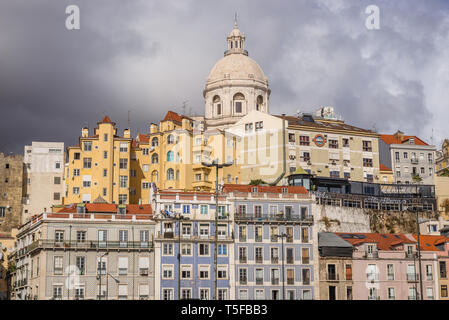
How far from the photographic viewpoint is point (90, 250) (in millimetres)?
90625

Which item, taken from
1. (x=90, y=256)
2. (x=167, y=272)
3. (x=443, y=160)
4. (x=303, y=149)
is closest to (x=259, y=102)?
(x=303, y=149)

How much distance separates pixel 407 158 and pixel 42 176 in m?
72.8

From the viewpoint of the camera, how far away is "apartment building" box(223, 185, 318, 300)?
306ft

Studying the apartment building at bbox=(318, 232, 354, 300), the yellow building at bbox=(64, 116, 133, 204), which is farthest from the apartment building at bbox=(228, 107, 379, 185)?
the apartment building at bbox=(318, 232, 354, 300)

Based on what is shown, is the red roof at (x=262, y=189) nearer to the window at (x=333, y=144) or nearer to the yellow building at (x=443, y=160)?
the window at (x=333, y=144)

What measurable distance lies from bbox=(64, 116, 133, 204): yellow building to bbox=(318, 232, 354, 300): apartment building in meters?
40.9

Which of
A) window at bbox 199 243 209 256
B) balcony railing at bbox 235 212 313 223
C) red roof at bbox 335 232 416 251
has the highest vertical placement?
balcony railing at bbox 235 212 313 223

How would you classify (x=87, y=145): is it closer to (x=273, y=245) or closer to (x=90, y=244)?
(x=90, y=244)

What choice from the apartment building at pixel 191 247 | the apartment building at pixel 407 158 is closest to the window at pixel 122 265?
the apartment building at pixel 191 247

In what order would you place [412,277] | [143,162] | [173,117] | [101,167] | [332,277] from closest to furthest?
1. [332,277]
2. [412,277]
3. [101,167]
4. [143,162]
5. [173,117]

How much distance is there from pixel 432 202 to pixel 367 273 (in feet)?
98.9

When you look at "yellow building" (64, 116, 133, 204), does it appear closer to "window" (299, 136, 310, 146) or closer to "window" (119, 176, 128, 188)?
"window" (119, 176, 128, 188)

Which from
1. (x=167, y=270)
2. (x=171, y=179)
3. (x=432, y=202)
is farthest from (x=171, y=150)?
(x=432, y=202)

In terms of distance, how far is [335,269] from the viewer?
95250 millimetres
